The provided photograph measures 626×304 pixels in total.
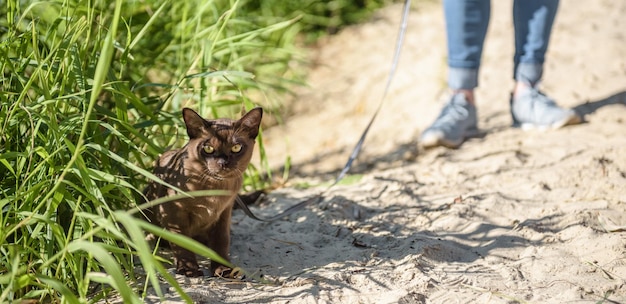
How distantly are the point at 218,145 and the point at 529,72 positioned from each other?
2.04 meters

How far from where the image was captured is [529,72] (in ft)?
11.6

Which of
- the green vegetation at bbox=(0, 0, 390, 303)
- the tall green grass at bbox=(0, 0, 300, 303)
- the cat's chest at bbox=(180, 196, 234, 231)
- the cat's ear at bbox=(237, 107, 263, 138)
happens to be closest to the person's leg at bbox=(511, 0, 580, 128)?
the green vegetation at bbox=(0, 0, 390, 303)

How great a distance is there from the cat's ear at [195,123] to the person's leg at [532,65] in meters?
1.99

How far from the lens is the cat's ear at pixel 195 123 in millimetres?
2051

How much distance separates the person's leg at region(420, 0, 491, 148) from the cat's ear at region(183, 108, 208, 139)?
162 cm

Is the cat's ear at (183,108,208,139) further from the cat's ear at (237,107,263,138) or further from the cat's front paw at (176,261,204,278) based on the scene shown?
the cat's front paw at (176,261,204,278)

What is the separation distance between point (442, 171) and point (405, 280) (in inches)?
45.4

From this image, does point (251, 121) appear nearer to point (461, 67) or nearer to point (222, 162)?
point (222, 162)

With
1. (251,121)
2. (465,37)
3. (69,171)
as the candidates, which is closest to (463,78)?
(465,37)

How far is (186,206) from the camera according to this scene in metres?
2.10

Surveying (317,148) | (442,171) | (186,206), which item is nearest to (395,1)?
(317,148)

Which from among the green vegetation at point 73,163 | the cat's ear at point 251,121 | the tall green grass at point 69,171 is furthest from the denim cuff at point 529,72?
the cat's ear at point 251,121

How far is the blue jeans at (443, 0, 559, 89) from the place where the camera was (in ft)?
10.8

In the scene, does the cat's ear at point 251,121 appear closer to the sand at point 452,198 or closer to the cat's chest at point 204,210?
the cat's chest at point 204,210
